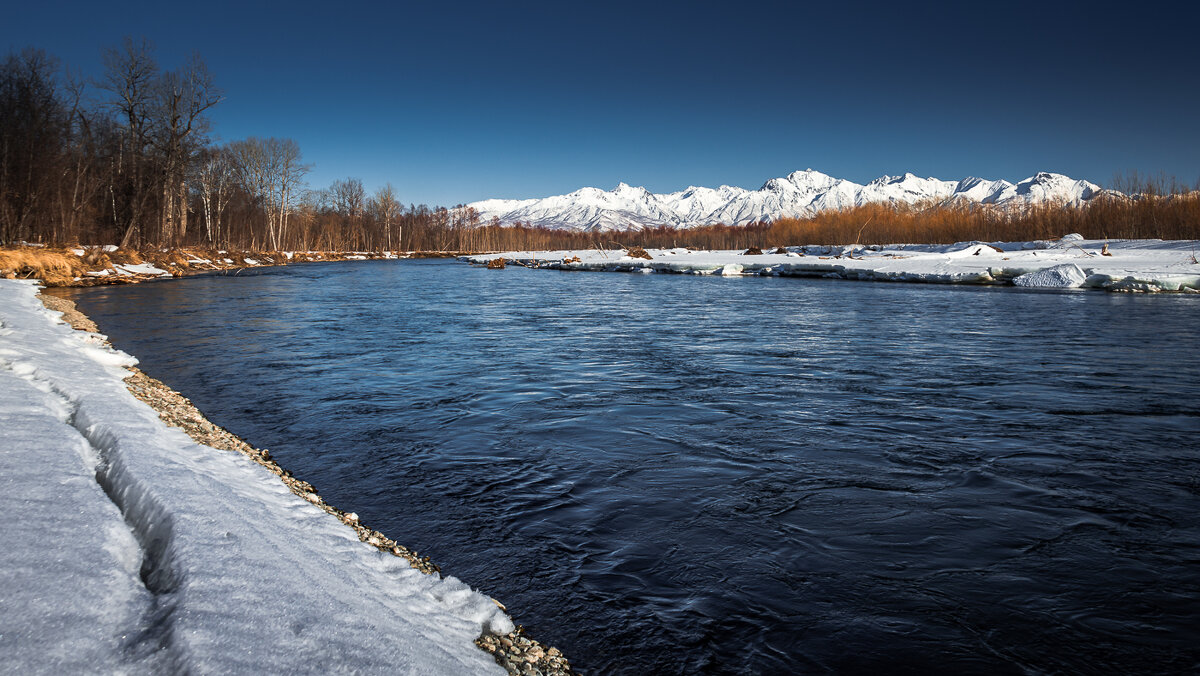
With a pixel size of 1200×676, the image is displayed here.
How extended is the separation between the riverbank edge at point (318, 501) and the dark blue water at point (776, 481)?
0.50ft

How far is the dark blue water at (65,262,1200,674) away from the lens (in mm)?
2969

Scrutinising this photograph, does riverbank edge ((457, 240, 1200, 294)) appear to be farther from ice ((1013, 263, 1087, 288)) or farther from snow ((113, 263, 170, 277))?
snow ((113, 263, 170, 277))

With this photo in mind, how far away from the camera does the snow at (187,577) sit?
201cm

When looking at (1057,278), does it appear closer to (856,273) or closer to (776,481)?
(856,273)

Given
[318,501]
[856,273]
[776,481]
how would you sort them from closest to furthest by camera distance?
1. [318,501]
2. [776,481]
3. [856,273]

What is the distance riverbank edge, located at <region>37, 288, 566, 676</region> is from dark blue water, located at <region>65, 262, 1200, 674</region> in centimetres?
15

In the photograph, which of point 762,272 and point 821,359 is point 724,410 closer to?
point 821,359

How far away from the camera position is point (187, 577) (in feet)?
8.05

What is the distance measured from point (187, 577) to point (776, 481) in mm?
3635

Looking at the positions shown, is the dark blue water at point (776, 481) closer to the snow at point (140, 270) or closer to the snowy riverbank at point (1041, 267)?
the snowy riverbank at point (1041, 267)

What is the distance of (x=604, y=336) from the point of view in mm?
12414

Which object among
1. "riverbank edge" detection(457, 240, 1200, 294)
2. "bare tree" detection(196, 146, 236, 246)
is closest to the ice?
"riverbank edge" detection(457, 240, 1200, 294)

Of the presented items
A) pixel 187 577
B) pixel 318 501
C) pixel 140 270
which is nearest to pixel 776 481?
pixel 318 501

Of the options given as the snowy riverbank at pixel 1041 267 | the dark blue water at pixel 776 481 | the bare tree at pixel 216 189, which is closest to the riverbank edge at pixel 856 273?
the snowy riverbank at pixel 1041 267
